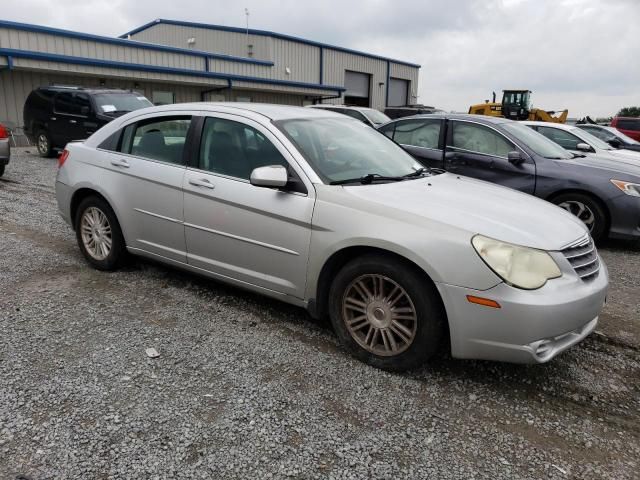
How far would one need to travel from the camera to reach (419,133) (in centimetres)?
Answer: 761

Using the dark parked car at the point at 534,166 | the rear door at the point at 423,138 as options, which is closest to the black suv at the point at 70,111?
the rear door at the point at 423,138

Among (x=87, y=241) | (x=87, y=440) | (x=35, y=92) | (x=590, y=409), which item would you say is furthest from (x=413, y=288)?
(x=35, y=92)

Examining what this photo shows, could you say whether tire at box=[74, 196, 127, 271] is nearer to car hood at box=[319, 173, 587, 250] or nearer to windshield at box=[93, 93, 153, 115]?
car hood at box=[319, 173, 587, 250]

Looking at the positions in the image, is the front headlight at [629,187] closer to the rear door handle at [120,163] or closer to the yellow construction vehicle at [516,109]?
the rear door handle at [120,163]

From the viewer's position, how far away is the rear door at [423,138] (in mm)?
7281

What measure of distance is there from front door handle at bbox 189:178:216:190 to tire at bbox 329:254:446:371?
1260mm

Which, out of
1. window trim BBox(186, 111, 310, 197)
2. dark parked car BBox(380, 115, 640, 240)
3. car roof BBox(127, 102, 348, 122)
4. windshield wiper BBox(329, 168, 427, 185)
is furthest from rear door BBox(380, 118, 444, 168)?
window trim BBox(186, 111, 310, 197)

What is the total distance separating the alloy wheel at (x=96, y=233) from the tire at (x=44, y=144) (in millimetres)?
9883

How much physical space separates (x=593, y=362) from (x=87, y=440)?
314cm

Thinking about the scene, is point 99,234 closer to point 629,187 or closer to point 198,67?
point 629,187

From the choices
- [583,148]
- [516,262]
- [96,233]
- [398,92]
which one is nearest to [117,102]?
[96,233]

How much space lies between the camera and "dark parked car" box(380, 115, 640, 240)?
636 centimetres

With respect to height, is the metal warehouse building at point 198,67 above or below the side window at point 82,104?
above

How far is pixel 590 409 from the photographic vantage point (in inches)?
115
